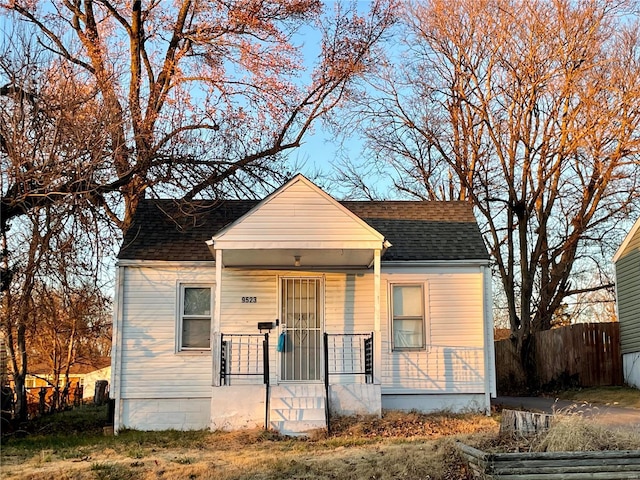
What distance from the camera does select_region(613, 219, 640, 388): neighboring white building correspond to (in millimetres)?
20219

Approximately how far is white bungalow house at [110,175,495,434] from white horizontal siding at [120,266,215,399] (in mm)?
19

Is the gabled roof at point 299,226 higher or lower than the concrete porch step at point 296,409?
higher

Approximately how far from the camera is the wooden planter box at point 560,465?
8.31 m

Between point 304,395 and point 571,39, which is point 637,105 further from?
point 304,395

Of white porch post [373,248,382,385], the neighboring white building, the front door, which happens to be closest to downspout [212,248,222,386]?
the front door

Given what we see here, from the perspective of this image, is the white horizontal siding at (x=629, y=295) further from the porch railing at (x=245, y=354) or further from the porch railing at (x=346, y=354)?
the porch railing at (x=245, y=354)

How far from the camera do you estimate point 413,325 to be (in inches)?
596

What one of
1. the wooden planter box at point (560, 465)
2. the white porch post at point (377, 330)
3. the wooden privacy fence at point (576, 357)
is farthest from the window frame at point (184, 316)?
the wooden privacy fence at point (576, 357)

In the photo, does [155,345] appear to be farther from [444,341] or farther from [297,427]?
[444,341]

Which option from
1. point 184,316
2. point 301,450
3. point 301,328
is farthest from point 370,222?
point 301,450

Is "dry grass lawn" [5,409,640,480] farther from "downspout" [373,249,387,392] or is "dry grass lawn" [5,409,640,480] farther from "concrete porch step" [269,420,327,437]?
"downspout" [373,249,387,392]

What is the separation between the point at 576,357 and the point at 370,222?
914 centimetres

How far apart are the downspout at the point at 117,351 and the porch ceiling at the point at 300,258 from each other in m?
2.04

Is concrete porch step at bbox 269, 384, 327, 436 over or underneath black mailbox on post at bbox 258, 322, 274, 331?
underneath
